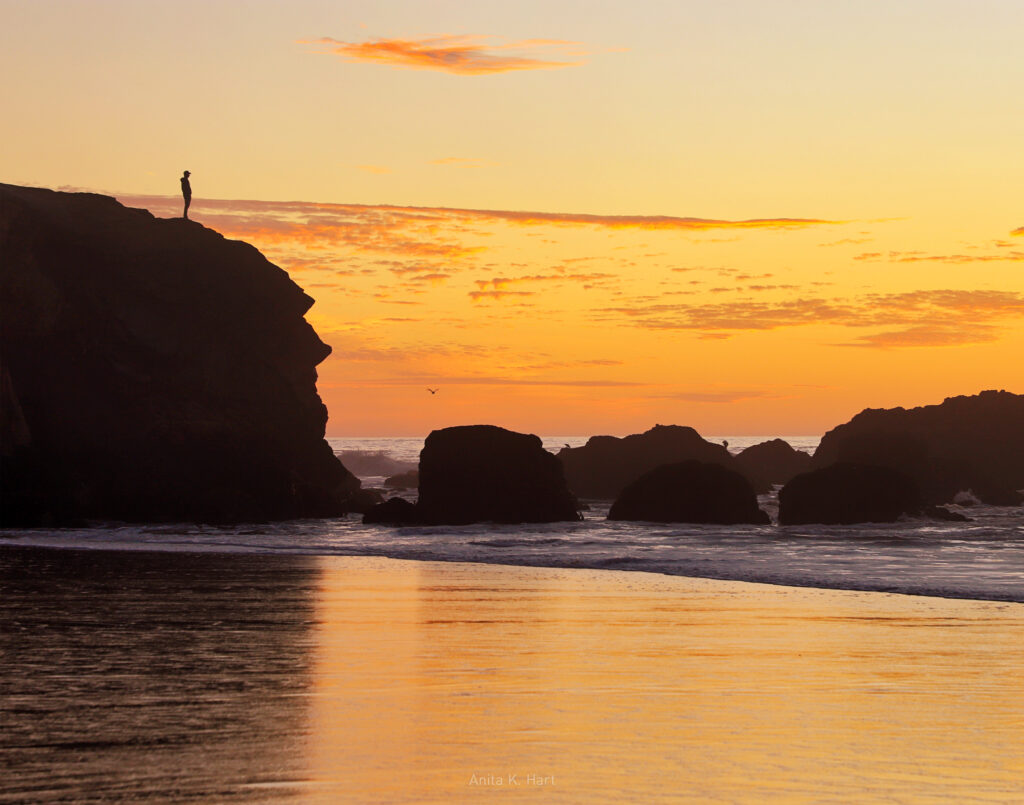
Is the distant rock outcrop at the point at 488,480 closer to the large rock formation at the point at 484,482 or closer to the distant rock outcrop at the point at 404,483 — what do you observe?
the large rock formation at the point at 484,482

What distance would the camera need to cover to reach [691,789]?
7.20m

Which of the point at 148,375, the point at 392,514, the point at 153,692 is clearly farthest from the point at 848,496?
the point at 153,692

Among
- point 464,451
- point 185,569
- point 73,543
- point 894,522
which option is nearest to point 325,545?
point 73,543

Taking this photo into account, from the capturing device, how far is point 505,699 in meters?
10.0

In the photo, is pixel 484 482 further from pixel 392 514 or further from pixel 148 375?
pixel 148 375

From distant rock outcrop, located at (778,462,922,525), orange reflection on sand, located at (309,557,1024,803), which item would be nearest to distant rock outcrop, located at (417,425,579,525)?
distant rock outcrop, located at (778,462,922,525)

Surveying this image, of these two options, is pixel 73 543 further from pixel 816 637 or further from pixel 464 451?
pixel 816 637

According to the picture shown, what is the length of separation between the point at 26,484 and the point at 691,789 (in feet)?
123

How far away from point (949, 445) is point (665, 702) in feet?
192

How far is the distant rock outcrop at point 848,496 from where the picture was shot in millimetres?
41531

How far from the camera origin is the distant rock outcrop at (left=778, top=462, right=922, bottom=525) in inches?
1635

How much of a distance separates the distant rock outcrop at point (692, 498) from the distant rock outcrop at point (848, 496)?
1418 millimetres

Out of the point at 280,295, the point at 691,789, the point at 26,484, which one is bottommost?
the point at 691,789

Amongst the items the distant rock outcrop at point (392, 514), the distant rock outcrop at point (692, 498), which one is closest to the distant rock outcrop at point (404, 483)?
the distant rock outcrop at point (392, 514)
